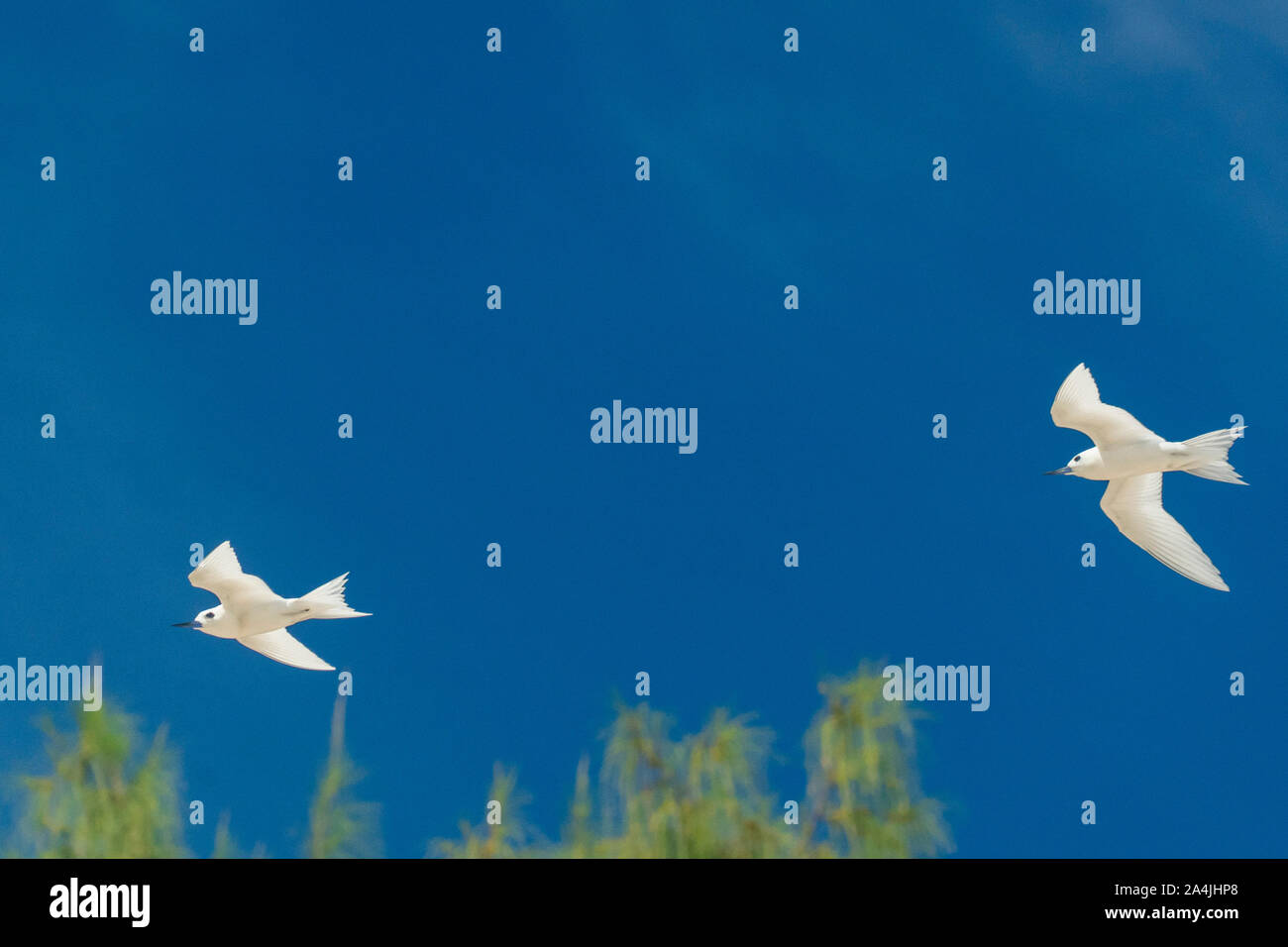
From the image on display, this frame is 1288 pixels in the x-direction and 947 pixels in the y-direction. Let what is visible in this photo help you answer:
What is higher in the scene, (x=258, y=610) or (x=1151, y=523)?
(x=1151, y=523)

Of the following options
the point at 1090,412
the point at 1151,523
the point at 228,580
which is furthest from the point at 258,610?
the point at 1151,523

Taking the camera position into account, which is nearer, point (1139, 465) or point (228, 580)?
point (228, 580)

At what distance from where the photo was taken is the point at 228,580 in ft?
53.0

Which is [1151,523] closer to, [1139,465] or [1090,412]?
[1139,465]

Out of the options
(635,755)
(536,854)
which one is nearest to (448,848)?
(536,854)

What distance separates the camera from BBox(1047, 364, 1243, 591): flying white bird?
1641 cm

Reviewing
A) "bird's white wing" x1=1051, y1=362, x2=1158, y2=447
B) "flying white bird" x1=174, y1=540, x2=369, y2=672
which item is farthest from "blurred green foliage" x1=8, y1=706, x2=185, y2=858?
"bird's white wing" x1=1051, y1=362, x2=1158, y2=447

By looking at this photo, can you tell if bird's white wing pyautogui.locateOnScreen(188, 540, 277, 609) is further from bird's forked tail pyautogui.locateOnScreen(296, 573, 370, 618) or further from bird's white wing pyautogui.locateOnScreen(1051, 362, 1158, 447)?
bird's white wing pyautogui.locateOnScreen(1051, 362, 1158, 447)

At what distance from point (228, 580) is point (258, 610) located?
1.68 ft

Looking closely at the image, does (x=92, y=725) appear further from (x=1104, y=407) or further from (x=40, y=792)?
(x=1104, y=407)

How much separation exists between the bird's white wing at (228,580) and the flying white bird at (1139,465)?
807cm

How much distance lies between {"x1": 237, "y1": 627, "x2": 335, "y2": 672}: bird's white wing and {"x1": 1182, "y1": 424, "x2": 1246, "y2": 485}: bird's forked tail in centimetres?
875

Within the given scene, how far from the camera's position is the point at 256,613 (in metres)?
16.6
